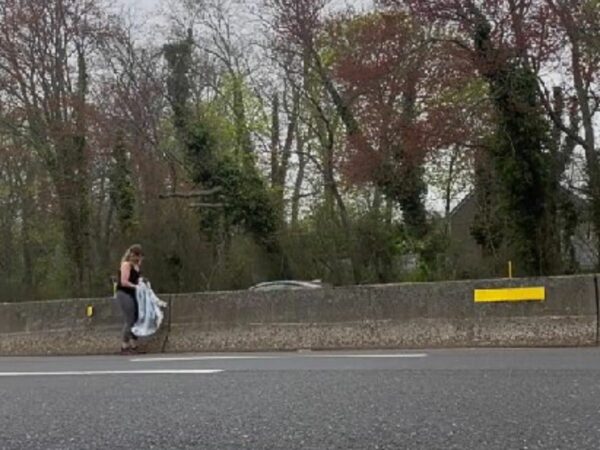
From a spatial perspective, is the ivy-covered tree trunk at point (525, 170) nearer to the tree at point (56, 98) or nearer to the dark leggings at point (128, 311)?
the dark leggings at point (128, 311)

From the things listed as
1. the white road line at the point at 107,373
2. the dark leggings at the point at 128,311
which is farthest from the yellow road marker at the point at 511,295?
the dark leggings at the point at 128,311

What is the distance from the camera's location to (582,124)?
79.7ft

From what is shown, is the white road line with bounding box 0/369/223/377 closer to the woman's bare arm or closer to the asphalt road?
the asphalt road

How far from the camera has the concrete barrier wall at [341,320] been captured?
11.7 meters

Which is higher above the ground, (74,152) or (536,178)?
(74,152)

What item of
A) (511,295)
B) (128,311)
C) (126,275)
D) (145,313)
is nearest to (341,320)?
(511,295)

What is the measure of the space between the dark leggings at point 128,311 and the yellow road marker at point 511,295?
5.11 meters

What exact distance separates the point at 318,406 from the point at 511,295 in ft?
21.0

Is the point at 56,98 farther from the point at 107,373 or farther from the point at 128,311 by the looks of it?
the point at 107,373

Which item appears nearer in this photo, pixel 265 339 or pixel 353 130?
pixel 265 339

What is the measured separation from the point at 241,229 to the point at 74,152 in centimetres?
603

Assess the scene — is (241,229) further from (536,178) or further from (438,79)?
(536,178)

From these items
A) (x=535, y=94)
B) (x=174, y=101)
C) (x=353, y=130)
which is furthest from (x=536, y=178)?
(x=174, y=101)

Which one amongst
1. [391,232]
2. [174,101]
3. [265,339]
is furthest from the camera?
[174,101]
